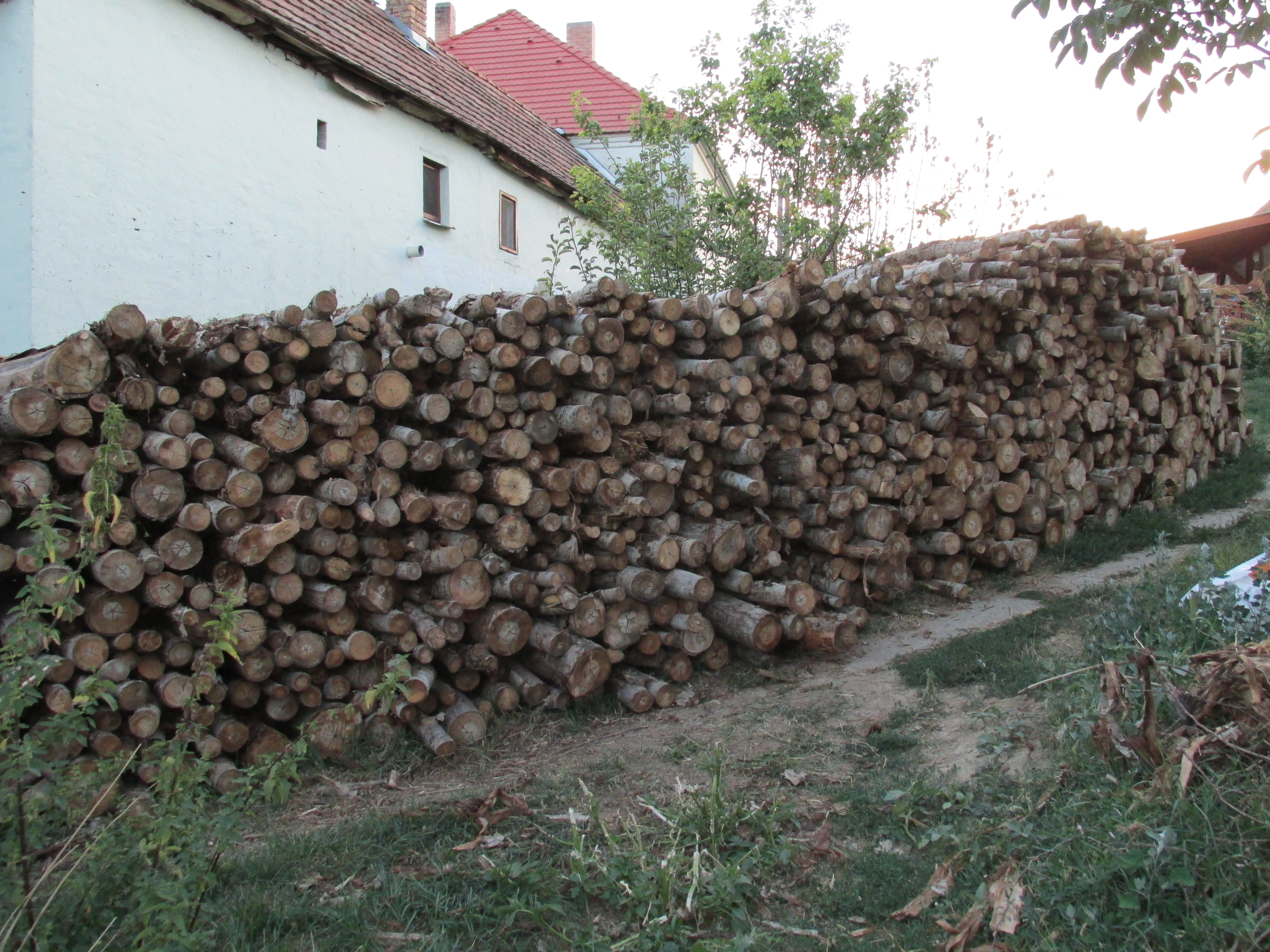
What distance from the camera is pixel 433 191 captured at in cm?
1432

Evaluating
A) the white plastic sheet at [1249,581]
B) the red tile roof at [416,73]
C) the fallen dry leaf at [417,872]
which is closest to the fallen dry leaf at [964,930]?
the fallen dry leaf at [417,872]

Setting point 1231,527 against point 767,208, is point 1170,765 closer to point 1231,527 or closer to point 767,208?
point 1231,527

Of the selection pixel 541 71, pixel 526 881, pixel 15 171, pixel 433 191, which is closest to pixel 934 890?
pixel 526 881

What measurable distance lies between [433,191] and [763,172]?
18.2 ft

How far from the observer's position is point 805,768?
4258 mm

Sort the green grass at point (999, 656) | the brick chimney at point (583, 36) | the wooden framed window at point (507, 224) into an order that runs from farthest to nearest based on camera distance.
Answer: the brick chimney at point (583, 36)
the wooden framed window at point (507, 224)
the green grass at point (999, 656)

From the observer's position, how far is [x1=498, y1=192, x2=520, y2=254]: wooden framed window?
15737 mm

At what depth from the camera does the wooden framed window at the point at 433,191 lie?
14086 mm

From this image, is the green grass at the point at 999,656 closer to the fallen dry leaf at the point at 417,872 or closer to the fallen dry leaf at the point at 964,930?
the fallen dry leaf at the point at 964,930

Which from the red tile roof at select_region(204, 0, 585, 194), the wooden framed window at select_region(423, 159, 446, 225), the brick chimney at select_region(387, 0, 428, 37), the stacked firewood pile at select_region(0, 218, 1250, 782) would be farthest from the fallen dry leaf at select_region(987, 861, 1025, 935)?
the brick chimney at select_region(387, 0, 428, 37)

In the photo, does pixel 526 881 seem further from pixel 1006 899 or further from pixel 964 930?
pixel 1006 899

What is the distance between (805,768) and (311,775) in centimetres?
240

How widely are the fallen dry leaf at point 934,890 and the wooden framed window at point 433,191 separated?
12.7 metres

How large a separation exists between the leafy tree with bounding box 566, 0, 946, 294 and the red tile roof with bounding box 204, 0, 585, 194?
3.89 m
